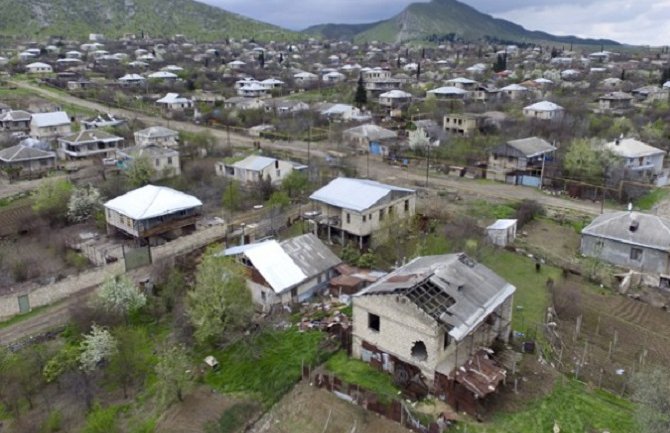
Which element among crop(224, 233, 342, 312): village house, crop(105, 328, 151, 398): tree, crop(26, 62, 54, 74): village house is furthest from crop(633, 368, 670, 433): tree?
crop(26, 62, 54, 74): village house

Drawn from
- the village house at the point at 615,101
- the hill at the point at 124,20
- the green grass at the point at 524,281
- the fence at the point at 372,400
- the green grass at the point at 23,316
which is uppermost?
the hill at the point at 124,20

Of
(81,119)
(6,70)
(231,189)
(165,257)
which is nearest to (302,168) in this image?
(231,189)

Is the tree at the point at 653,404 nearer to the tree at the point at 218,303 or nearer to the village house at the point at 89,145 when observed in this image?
the tree at the point at 218,303

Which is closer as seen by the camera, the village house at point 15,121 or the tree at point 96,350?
the tree at point 96,350

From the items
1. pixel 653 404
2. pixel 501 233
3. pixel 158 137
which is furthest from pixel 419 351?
pixel 158 137

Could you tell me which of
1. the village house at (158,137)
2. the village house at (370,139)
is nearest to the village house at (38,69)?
the village house at (158,137)

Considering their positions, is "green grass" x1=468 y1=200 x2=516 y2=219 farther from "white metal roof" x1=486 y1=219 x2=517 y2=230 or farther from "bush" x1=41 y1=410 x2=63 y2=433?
"bush" x1=41 y1=410 x2=63 y2=433

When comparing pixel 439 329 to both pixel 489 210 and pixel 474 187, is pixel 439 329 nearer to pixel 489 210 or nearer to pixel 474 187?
pixel 489 210

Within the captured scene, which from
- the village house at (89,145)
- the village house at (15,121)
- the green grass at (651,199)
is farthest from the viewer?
the village house at (15,121)
